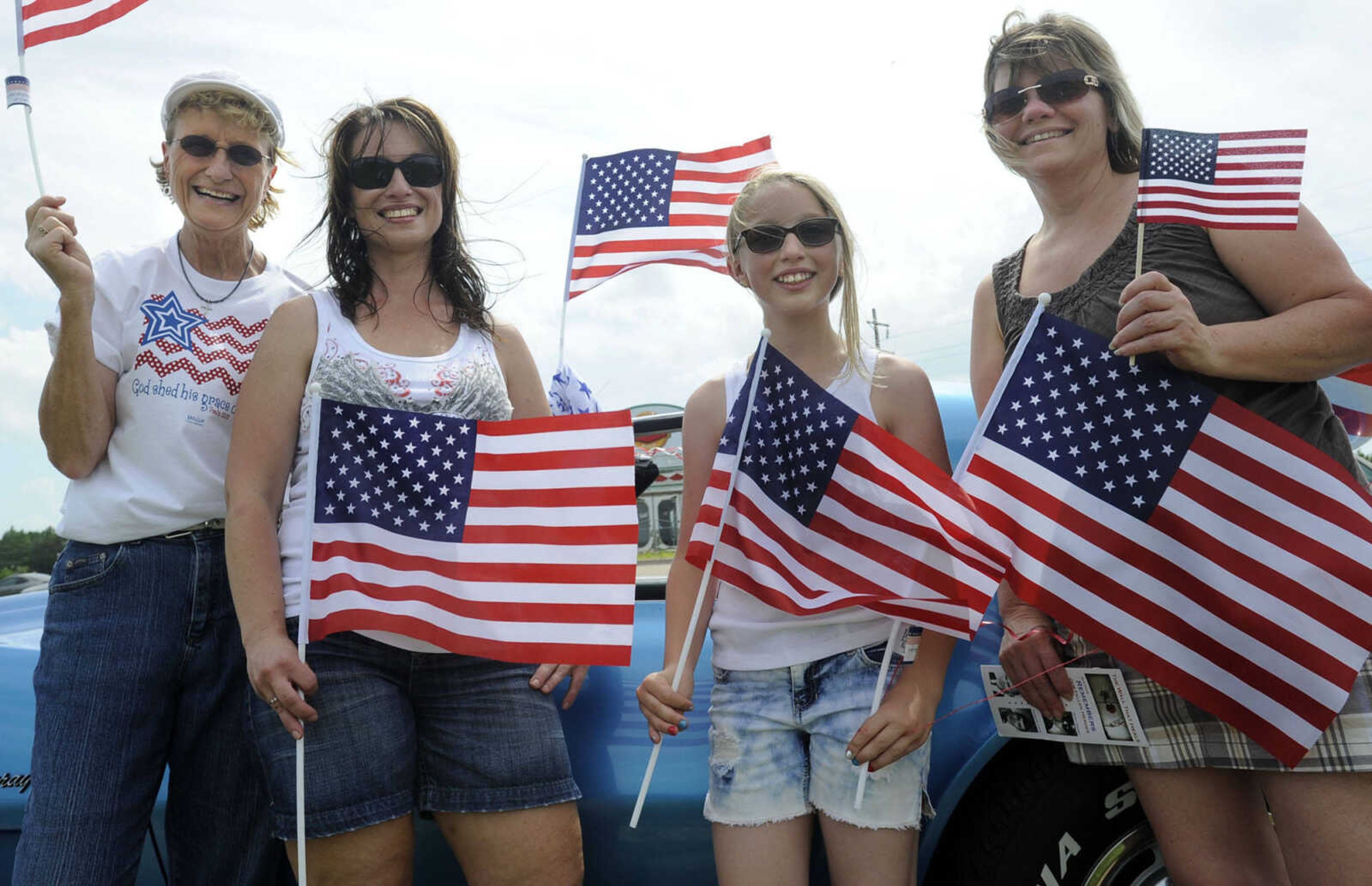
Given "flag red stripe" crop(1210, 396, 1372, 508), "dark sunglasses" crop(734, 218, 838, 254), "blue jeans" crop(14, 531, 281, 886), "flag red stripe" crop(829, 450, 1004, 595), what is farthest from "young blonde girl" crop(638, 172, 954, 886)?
"blue jeans" crop(14, 531, 281, 886)

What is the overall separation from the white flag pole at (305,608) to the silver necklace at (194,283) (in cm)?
49

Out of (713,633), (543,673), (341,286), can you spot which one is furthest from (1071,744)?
(341,286)

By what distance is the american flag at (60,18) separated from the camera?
269cm

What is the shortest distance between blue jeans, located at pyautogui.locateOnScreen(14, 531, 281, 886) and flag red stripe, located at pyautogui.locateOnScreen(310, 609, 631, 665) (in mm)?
439

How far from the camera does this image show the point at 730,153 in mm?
3887

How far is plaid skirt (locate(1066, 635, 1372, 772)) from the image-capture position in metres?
1.90

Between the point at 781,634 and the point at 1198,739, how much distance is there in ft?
2.83

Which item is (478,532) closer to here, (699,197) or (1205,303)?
(1205,303)

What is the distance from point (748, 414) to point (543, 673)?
0.76 metres

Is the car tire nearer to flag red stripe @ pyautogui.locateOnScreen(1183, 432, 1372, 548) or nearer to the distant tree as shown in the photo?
flag red stripe @ pyautogui.locateOnScreen(1183, 432, 1372, 548)

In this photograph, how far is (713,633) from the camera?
236 cm

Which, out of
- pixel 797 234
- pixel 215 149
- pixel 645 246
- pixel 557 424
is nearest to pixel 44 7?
pixel 215 149

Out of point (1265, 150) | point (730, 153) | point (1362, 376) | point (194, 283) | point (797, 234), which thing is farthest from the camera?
point (730, 153)

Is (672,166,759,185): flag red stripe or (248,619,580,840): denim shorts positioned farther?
(672,166,759,185): flag red stripe
